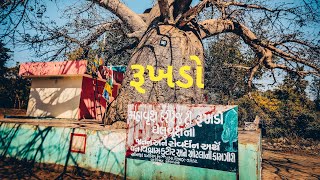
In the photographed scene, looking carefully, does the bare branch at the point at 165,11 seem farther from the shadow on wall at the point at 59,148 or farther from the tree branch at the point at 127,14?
the shadow on wall at the point at 59,148

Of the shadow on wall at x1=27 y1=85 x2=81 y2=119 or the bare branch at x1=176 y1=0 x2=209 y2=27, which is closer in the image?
the bare branch at x1=176 y1=0 x2=209 y2=27

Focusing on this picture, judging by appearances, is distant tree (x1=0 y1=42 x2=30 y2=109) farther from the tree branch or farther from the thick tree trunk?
the thick tree trunk

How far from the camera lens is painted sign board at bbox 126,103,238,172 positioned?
9.41ft

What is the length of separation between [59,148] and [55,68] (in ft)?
23.1

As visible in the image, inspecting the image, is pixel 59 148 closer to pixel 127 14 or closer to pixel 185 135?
pixel 185 135

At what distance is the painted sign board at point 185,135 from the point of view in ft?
9.41

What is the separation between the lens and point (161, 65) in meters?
4.48

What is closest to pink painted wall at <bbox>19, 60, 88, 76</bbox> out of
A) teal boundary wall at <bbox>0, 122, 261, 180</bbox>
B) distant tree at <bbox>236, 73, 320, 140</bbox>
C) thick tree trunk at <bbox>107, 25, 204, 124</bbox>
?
teal boundary wall at <bbox>0, 122, 261, 180</bbox>

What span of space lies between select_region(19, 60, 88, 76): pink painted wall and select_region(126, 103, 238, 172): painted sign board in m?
7.08

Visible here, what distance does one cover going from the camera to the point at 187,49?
15.5ft

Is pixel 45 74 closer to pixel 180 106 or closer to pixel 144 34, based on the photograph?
pixel 144 34

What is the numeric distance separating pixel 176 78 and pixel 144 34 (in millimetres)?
1522

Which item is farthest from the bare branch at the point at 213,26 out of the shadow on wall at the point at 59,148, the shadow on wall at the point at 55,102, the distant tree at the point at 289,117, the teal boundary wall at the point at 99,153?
the distant tree at the point at 289,117

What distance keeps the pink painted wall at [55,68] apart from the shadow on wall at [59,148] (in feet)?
16.3
